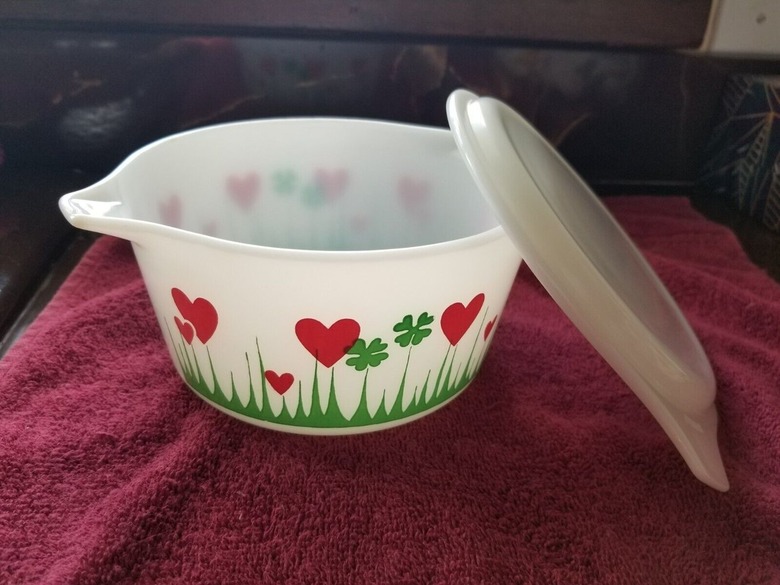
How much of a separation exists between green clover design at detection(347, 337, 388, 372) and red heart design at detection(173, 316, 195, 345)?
10cm

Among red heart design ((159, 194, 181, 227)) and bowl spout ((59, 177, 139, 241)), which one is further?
red heart design ((159, 194, 181, 227))

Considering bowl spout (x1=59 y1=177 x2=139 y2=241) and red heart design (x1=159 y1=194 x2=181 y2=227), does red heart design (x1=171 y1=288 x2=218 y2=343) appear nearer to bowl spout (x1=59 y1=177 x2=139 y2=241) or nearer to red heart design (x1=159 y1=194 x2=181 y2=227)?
bowl spout (x1=59 y1=177 x2=139 y2=241)

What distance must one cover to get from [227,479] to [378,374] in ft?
0.36

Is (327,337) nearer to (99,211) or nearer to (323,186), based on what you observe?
(99,211)

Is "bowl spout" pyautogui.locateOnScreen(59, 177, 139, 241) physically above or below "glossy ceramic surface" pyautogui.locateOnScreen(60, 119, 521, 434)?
above

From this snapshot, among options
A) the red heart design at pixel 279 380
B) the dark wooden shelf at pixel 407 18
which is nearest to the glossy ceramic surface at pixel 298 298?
the red heart design at pixel 279 380

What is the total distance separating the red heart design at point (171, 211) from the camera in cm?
54

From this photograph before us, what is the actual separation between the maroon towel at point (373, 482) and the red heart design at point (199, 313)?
71 mm

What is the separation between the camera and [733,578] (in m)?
0.38

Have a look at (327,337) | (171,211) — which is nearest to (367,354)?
(327,337)

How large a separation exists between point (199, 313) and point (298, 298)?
0.07m

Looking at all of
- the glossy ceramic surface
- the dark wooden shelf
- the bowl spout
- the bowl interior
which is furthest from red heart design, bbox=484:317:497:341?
the dark wooden shelf

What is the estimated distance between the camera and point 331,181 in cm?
64

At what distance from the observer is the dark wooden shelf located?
671 millimetres
